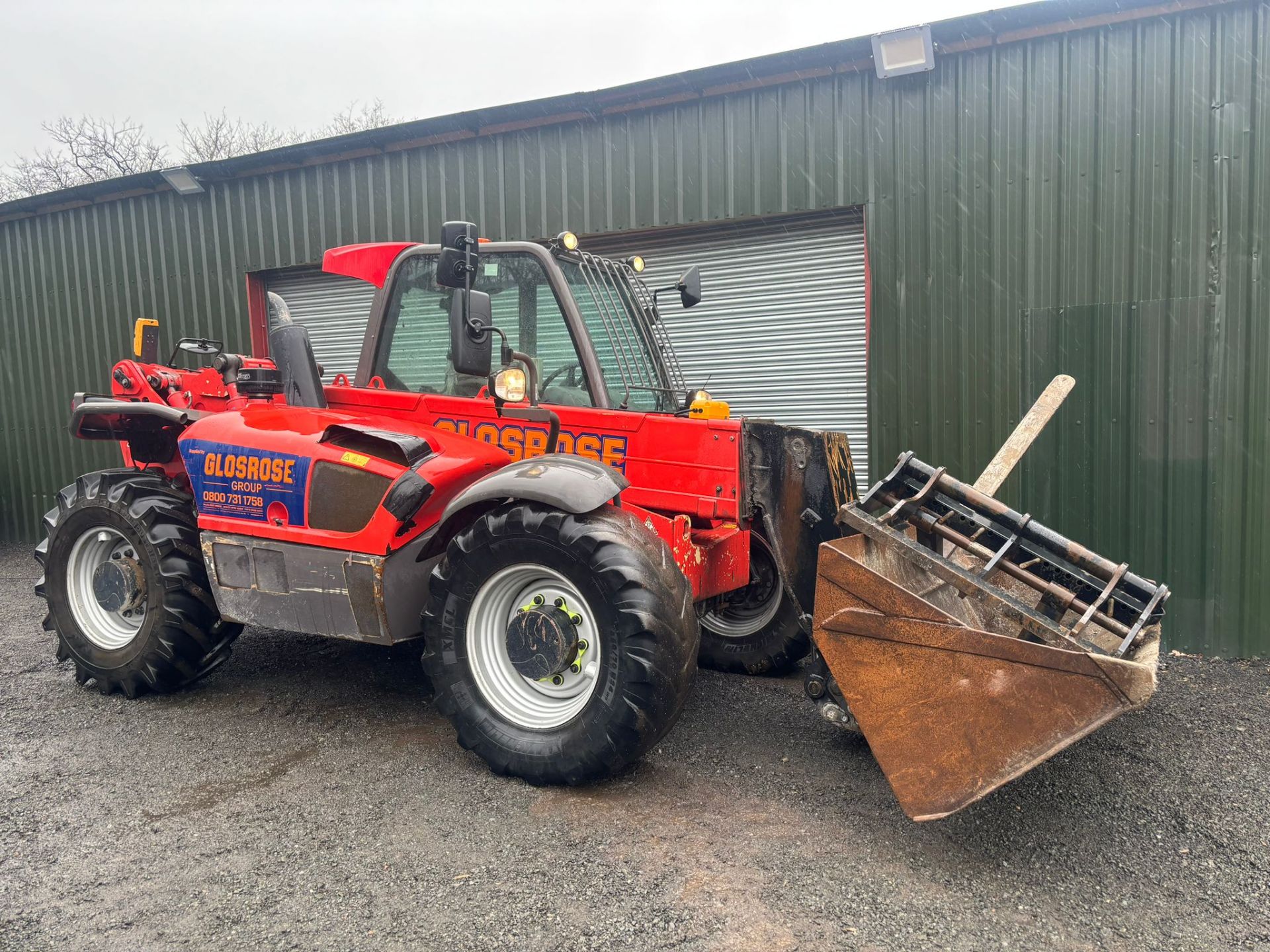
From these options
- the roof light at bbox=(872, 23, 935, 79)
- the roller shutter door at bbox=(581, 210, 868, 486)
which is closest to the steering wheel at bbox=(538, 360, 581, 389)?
the roller shutter door at bbox=(581, 210, 868, 486)

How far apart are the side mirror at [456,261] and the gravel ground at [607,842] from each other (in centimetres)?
221

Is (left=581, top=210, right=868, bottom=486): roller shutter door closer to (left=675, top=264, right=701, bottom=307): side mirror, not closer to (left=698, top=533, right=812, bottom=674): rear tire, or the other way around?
(left=698, top=533, right=812, bottom=674): rear tire

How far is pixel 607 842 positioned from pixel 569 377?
2.18 metres

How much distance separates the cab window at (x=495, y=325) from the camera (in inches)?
171

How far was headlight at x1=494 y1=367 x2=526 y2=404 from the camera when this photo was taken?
13.1 feet

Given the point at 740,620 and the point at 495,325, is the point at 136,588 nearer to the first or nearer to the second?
the point at 495,325

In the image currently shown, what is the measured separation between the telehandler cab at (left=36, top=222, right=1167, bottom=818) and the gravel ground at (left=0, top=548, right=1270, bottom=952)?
0.33 metres

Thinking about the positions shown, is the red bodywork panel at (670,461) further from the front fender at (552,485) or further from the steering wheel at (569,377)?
the front fender at (552,485)

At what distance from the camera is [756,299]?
7.95 metres

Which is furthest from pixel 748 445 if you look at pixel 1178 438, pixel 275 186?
pixel 275 186

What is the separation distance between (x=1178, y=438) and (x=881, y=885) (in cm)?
485

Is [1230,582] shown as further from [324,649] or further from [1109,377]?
[324,649]

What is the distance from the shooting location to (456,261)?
12.4 ft

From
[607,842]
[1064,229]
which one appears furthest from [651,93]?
[607,842]
